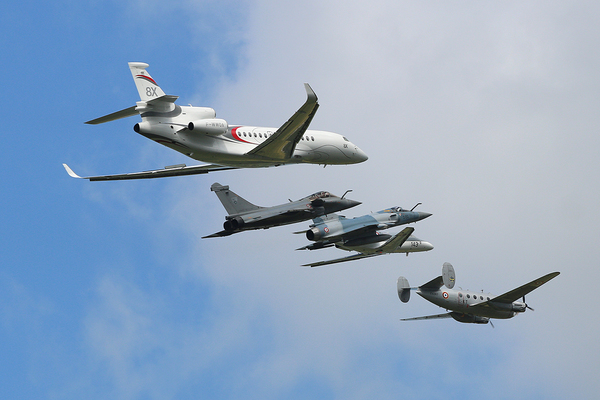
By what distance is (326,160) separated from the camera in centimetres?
4709

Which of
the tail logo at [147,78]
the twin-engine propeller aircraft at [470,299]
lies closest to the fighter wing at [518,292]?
the twin-engine propeller aircraft at [470,299]

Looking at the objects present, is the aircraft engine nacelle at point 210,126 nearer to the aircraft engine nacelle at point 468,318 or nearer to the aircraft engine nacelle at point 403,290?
the aircraft engine nacelle at point 403,290

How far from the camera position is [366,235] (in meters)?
49.7

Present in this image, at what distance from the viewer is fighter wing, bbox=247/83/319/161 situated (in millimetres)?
38528

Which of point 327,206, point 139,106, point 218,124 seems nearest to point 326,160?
point 327,206

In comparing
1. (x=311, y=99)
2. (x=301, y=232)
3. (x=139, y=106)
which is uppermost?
(x=139, y=106)

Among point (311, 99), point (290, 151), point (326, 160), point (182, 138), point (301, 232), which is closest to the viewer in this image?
point (311, 99)

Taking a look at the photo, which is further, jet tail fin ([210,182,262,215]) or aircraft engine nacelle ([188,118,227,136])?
jet tail fin ([210,182,262,215])

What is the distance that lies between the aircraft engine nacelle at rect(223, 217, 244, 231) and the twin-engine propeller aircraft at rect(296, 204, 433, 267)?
4273 millimetres

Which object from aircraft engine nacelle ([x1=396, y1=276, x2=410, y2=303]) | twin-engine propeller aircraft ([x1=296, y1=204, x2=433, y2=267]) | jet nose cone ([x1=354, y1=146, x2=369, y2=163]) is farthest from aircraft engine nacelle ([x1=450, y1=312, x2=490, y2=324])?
jet nose cone ([x1=354, y1=146, x2=369, y2=163])

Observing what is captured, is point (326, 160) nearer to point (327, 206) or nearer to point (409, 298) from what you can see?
point (327, 206)

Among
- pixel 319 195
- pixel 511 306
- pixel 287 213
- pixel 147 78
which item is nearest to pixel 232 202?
pixel 287 213

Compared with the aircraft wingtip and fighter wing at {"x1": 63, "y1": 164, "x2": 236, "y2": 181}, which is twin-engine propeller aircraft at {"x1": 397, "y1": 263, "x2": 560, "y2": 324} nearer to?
fighter wing at {"x1": 63, "y1": 164, "x2": 236, "y2": 181}

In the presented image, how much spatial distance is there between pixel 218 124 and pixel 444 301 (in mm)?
17305
